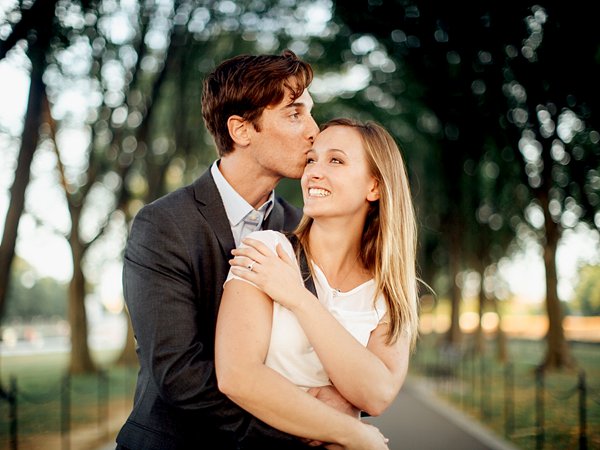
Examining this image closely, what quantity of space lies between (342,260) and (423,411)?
1193cm

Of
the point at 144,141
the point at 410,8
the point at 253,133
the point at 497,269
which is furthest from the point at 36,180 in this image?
the point at 497,269

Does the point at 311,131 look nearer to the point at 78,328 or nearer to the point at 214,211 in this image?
the point at 214,211

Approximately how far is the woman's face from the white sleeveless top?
27 cm

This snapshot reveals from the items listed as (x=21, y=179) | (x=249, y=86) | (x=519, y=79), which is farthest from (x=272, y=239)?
(x=519, y=79)

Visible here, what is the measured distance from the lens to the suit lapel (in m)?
3.41

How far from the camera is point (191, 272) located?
325 centimetres

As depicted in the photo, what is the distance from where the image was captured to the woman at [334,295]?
2.95 meters

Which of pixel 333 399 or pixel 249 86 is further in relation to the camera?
pixel 249 86

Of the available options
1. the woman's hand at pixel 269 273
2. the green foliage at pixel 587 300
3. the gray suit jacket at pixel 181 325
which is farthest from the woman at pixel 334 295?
the green foliage at pixel 587 300

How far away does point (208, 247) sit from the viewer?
3.36 metres

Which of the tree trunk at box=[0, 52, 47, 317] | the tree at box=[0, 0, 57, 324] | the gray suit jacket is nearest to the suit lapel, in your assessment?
the gray suit jacket

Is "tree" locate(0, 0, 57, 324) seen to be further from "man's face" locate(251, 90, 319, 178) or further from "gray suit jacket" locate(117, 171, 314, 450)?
"gray suit jacket" locate(117, 171, 314, 450)

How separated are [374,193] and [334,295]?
0.60 meters

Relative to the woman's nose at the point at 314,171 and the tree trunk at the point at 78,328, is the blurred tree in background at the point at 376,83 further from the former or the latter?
the woman's nose at the point at 314,171
